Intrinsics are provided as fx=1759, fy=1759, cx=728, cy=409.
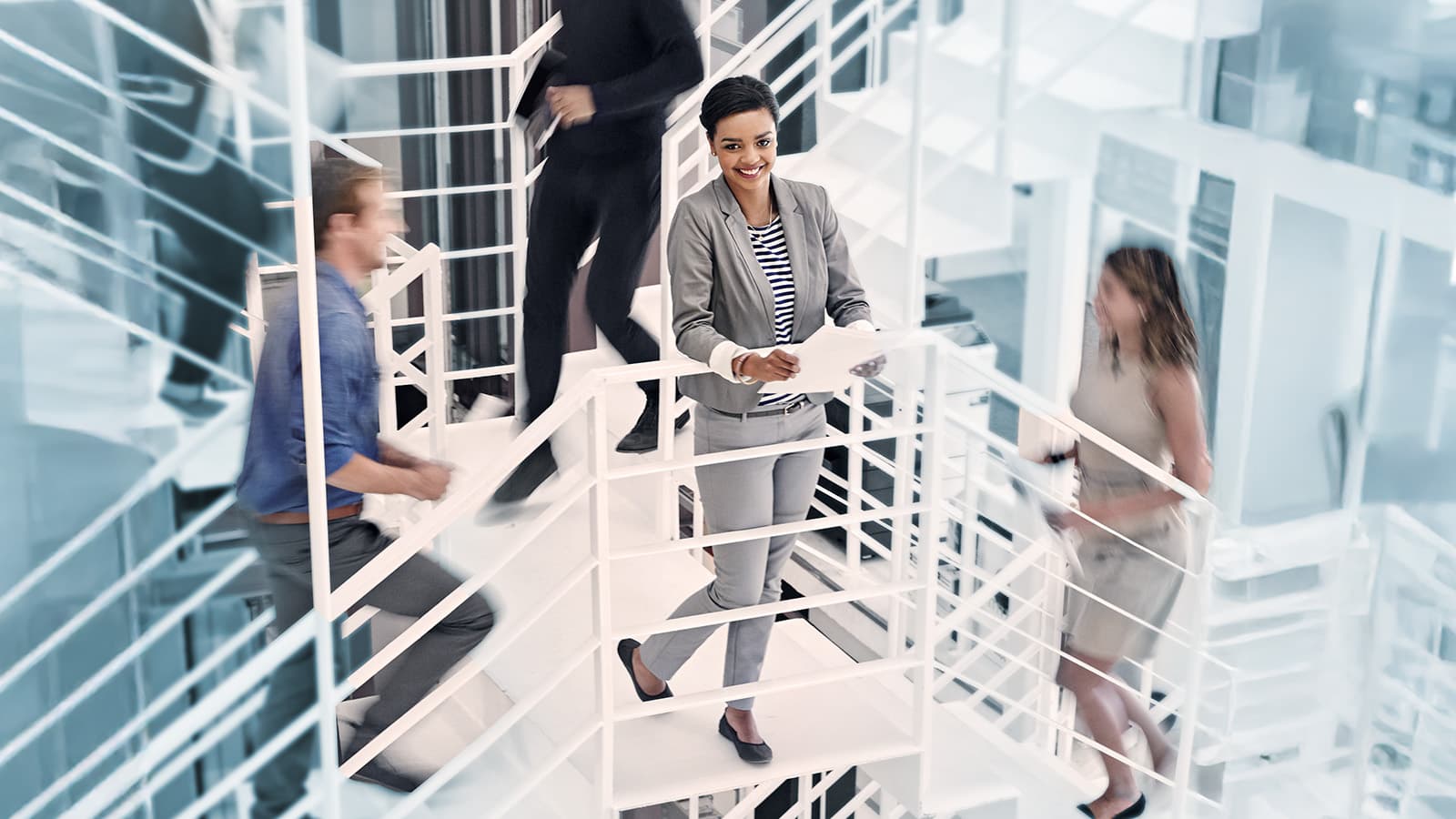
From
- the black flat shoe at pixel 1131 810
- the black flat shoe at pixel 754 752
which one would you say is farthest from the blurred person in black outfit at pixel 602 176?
the black flat shoe at pixel 1131 810

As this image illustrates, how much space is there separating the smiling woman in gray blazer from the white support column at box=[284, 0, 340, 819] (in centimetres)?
40

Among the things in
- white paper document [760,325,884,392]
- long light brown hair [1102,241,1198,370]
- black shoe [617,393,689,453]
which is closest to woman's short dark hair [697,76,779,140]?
white paper document [760,325,884,392]

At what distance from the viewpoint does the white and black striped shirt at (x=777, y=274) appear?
6.08 feet

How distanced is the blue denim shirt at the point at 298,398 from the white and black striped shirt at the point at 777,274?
16.3 inches

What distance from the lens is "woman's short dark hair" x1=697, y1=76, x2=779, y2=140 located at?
177 cm

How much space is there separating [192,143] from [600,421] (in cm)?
49

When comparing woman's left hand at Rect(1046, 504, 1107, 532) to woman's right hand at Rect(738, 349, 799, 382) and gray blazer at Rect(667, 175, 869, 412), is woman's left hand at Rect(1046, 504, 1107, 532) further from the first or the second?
woman's right hand at Rect(738, 349, 799, 382)

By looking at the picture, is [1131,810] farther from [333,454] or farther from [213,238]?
[213,238]

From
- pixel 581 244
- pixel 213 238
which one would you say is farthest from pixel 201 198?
pixel 581 244

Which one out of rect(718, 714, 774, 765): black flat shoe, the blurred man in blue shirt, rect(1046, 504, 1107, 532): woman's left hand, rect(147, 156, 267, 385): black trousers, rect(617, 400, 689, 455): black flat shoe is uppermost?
rect(147, 156, 267, 385): black trousers

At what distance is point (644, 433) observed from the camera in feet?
8.36

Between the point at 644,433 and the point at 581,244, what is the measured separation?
41cm

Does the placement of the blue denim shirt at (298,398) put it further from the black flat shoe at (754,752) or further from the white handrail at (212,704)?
the black flat shoe at (754,752)

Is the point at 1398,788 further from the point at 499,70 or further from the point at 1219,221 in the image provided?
the point at 499,70
